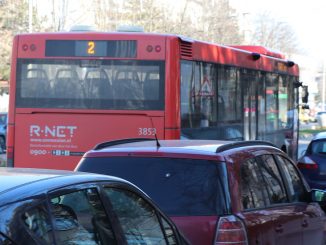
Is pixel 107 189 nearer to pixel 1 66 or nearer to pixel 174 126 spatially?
pixel 174 126

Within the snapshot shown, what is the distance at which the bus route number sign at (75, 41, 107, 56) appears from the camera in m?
11.3

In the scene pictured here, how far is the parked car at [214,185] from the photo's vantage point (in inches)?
195

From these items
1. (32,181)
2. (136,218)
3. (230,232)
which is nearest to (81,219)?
(32,181)

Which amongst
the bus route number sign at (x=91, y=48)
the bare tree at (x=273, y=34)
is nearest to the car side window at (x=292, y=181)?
the bus route number sign at (x=91, y=48)

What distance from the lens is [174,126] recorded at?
35.7ft

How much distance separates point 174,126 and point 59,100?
202 cm

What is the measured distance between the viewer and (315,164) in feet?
41.7

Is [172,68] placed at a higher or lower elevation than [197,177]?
higher

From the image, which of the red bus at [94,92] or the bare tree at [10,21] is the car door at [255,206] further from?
the bare tree at [10,21]

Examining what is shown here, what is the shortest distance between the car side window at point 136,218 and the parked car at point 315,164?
892 centimetres

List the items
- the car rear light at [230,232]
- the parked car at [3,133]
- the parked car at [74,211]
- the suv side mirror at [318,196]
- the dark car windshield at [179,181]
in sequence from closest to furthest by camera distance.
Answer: the parked car at [74,211]
the car rear light at [230,232]
the dark car windshield at [179,181]
the suv side mirror at [318,196]
the parked car at [3,133]

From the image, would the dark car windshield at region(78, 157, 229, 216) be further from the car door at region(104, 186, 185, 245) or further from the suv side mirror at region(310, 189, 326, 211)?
the suv side mirror at region(310, 189, 326, 211)

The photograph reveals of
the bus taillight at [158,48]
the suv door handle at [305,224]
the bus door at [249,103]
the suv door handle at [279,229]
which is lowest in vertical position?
the suv door handle at [305,224]

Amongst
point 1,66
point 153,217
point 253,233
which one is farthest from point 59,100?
point 1,66
